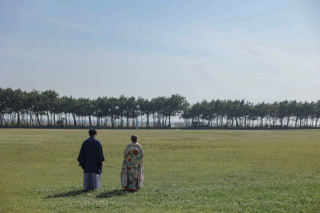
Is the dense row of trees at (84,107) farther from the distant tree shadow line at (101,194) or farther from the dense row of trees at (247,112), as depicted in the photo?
the distant tree shadow line at (101,194)

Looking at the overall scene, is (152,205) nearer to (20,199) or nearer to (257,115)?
(20,199)

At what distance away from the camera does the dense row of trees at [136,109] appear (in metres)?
99.2

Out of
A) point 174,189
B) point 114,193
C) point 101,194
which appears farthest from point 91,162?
point 174,189

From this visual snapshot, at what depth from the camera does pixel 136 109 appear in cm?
11081

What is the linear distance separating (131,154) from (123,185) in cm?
124

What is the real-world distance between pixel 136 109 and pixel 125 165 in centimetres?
10088

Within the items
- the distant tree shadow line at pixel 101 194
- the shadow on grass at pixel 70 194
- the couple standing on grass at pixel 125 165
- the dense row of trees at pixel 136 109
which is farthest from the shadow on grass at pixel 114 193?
the dense row of trees at pixel 136 109

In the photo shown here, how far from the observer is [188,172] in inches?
610

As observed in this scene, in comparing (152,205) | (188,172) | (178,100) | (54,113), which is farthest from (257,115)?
(152,205)

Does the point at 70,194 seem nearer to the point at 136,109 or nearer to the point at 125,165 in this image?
the point at 125,165

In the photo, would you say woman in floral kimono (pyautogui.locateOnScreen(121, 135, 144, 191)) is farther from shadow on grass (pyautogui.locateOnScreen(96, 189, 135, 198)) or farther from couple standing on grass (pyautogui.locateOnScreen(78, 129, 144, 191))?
shadow on grass (pyautogui.locateOnScreen(96, 189, 135, 198))

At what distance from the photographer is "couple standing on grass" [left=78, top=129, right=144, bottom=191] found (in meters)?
10.2

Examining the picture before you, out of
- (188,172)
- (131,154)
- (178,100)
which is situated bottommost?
(188,172)

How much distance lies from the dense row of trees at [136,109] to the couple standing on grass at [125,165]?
8884cm
